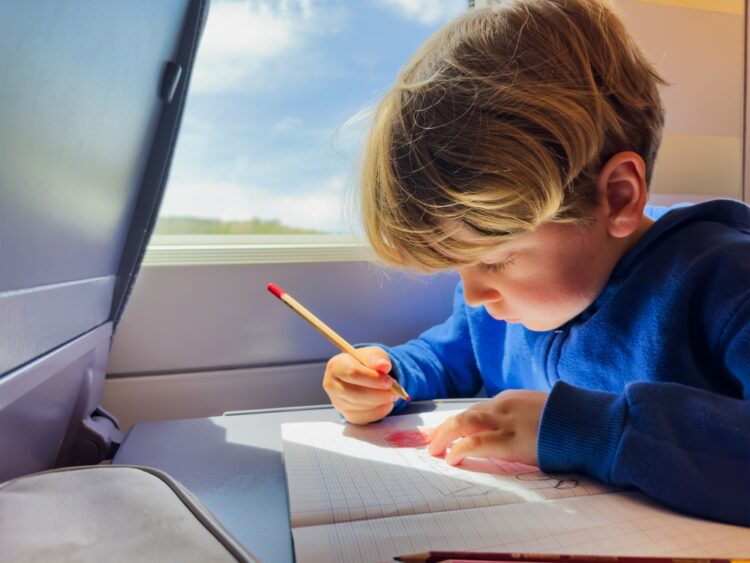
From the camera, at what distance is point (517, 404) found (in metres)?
0.51

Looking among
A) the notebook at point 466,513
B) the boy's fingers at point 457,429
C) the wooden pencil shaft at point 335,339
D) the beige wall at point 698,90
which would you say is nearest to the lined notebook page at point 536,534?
the notebook at point 466,513

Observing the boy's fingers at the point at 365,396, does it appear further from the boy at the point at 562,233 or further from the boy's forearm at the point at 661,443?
the boy's forearm at the point at 661,443

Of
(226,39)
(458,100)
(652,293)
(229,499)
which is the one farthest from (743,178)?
(229,499)

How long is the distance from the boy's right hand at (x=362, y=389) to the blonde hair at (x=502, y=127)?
0.43 feet

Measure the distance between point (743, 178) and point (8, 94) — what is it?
1.06 metres

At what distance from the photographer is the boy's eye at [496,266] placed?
0.57 m

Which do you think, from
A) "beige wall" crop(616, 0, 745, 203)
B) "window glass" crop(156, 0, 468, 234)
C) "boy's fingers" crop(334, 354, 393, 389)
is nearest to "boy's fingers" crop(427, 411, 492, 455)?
"boy's fingers" crop(334, 354, 393, 389)

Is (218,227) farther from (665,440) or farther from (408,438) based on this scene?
(665,440)

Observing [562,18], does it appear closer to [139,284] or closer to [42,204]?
[42,204]

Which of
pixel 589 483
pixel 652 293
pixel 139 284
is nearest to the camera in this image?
pixel 589 483

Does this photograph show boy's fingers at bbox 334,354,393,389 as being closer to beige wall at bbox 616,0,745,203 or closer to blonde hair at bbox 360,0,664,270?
blonde hair at bbox 360,0,664,270

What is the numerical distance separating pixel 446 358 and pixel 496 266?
0.82 ft

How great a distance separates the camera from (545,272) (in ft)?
1.90

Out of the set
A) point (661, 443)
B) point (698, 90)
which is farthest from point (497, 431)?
point (698, 90)
